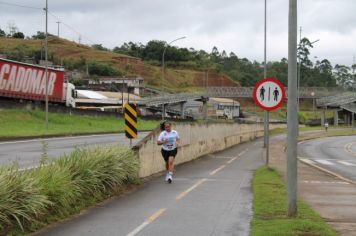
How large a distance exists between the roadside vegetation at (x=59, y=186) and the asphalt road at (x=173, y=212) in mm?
275

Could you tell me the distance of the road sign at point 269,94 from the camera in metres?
16.4

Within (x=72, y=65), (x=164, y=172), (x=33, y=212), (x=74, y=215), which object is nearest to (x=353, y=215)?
(x=74, y=215)

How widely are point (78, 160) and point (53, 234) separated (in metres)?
3.36

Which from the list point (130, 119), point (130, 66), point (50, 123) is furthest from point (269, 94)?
point (130, 66)

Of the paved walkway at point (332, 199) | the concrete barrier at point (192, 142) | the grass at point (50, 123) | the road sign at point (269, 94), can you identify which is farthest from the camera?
the grass at point (50, 123)

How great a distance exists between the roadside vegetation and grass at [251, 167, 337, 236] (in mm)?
3160

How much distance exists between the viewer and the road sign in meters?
16.4

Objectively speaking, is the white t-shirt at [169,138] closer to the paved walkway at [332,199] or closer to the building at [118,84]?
the paved walkway at [332,199]

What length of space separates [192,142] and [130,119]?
814 centimetres

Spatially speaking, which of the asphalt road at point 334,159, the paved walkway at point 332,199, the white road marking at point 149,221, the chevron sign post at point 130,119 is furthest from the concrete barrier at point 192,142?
the white road marking at point 149,221

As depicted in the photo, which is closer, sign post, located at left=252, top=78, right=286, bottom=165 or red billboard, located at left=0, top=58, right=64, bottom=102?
sign post, located at left=252, top=78, right=286, bottom=165

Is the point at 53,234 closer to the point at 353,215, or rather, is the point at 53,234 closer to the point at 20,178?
the point at 20,178

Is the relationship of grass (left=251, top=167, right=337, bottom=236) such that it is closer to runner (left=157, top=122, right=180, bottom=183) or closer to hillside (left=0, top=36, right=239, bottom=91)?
runner (left=157, top=122, right=180, bottom=183)

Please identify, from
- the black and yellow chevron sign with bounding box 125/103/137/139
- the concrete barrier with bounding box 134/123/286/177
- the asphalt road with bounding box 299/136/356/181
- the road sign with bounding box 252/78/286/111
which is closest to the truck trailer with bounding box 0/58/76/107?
the concrete barrier with bounding box 134/123/286/177
